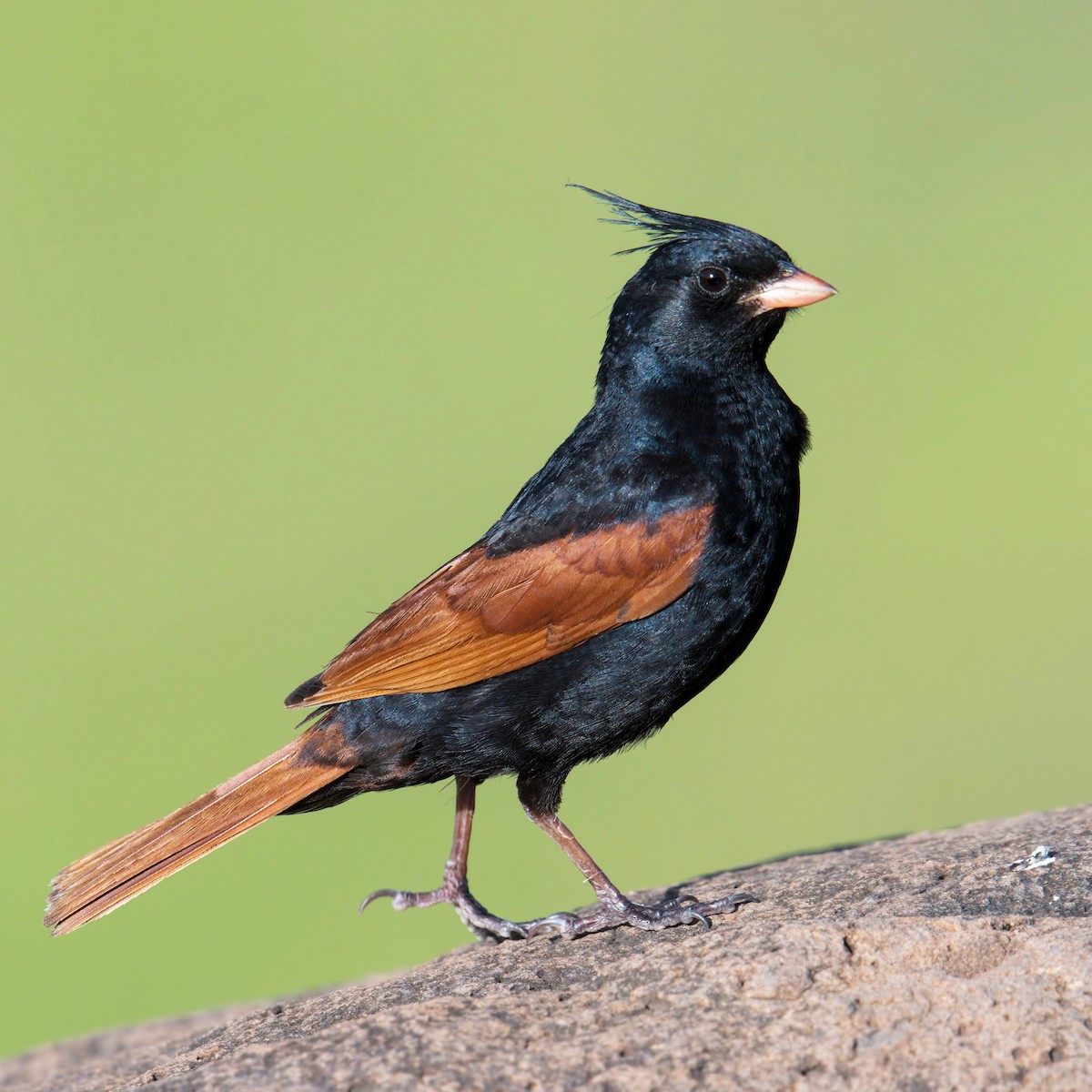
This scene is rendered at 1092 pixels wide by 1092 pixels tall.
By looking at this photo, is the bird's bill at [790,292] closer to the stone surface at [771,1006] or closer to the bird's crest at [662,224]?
the bird's crest at [662,224]

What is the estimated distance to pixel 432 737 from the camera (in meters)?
4.62

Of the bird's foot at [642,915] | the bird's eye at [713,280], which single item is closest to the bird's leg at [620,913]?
the bird's foot at [642,915]

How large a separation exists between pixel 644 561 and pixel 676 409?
66 cm

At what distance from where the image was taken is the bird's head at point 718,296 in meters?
4.99

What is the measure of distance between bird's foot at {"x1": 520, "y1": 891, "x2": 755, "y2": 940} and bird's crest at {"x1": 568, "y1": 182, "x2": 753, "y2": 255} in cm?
223

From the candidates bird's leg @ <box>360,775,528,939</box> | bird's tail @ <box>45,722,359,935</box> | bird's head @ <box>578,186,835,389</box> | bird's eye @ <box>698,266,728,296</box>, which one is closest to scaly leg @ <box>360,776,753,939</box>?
bird's leg @ <box>360,775,528,939</box>

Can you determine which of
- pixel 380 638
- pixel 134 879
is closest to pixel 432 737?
pixel 380 638

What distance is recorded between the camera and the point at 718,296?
16.4 feet

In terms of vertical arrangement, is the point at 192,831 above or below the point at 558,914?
above

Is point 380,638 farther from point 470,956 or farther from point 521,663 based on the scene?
point 470,956

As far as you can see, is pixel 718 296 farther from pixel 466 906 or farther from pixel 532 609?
pixel 466 906

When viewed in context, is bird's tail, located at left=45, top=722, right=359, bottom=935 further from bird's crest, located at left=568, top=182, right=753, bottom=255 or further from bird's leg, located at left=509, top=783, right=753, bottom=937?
bird's crest, located at left=568, top=182, right=753, bottom=255

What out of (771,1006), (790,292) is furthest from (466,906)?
(790,292)

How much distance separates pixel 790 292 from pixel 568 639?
4.73 feet
